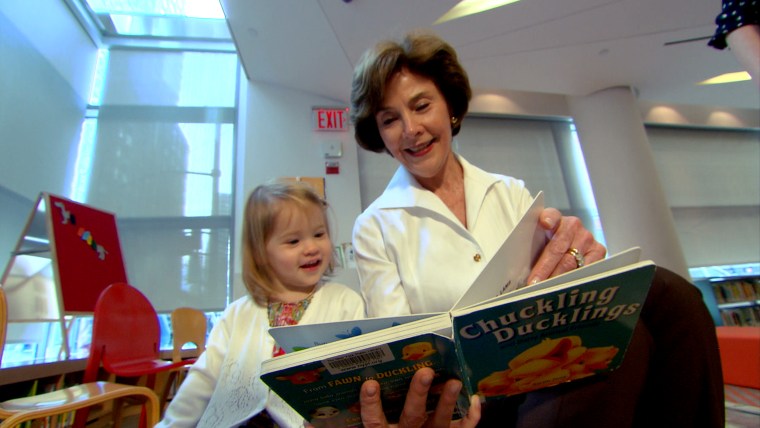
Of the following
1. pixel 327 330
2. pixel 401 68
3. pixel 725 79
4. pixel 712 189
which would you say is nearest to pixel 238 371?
pixel 327 330

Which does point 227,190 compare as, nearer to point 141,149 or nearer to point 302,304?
point 141,149

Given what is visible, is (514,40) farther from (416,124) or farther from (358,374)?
(358,374)

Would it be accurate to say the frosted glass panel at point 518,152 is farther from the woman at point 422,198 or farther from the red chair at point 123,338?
the red chair at point 123,338

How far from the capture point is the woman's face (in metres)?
1.12

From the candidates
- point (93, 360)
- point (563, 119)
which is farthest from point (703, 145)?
point (93, 360)

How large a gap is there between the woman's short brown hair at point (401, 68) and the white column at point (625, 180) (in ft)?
10.7

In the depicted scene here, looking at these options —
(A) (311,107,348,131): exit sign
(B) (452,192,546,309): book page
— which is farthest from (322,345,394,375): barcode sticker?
(A) (311,107,348,131): exit sign

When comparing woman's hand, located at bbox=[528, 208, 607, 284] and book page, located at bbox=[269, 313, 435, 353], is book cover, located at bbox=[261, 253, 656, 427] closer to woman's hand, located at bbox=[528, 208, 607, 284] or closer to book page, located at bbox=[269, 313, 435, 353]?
book page, located at bbox=[269, 313, 435, 353]

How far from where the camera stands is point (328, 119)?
143 inches

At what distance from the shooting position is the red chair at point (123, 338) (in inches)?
61.7

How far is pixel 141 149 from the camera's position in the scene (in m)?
3.57

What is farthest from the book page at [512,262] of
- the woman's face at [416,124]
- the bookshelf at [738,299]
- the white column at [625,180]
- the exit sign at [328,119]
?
the bookshelf at [738,299]

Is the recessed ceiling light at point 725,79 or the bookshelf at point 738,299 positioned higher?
the recessed ceiling light at point 725,79

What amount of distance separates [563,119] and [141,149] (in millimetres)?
4702
